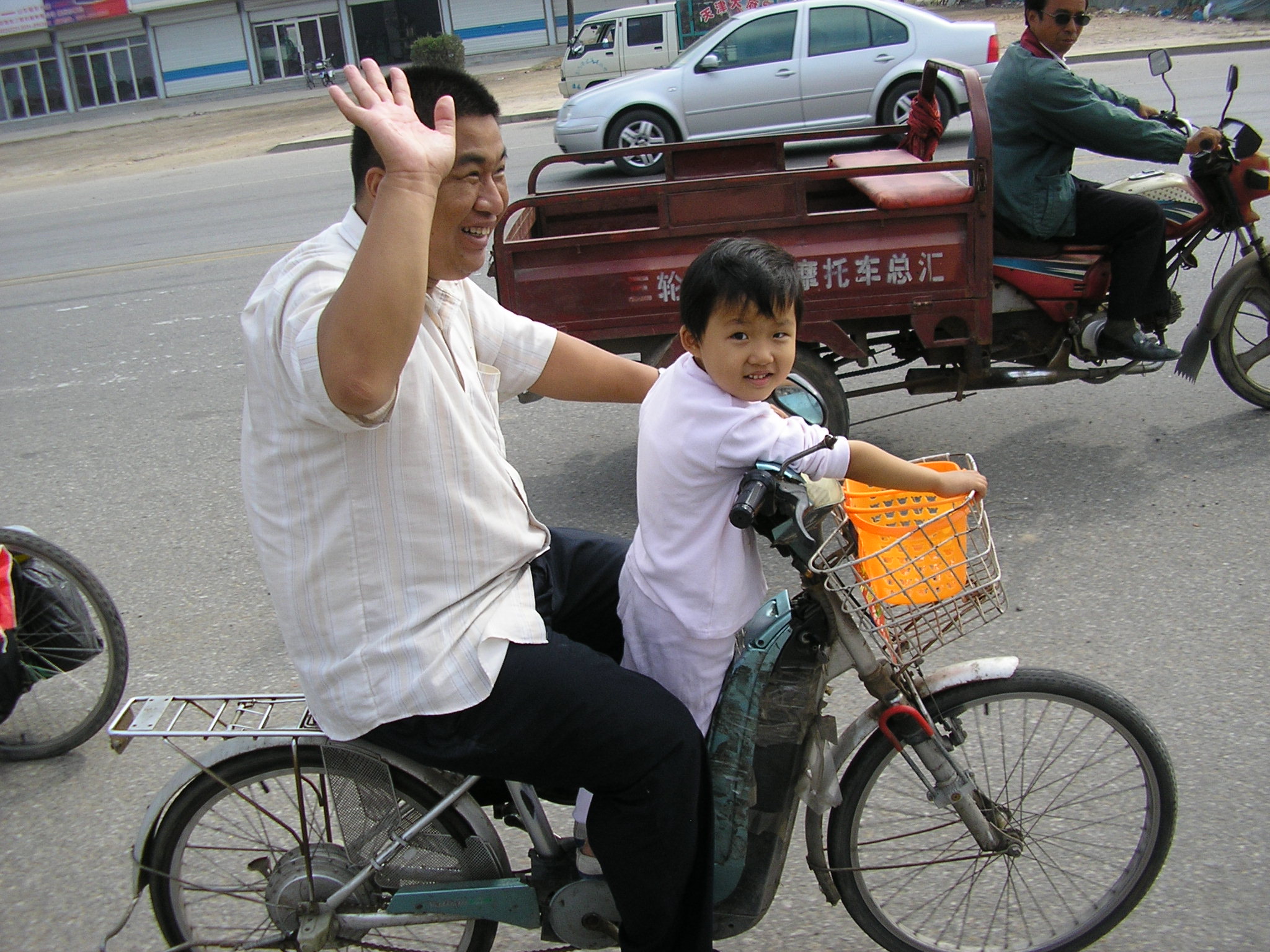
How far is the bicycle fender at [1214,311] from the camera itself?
468 cm

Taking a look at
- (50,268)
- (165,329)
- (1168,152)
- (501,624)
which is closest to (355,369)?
(501,624)

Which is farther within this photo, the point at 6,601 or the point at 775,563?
the point at 775,563

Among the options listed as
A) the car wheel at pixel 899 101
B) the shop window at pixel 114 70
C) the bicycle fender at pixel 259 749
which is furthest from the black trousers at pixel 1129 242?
the shop window at pixel 114 70

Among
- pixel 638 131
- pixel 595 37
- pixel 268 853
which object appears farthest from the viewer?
pixel 595 37

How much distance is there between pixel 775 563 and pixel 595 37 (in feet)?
42.5

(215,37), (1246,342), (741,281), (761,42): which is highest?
(215,37)

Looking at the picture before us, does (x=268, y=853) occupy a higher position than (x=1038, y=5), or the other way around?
(x=1038, y=5)

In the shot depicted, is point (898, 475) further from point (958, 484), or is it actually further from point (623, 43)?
point (623, 43)

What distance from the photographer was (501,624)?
191 cm

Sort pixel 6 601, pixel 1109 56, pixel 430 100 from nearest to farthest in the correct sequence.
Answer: pixel 430 100 → pixel 6 601 → pixel 1109 56

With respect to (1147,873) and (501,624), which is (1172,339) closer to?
(1147,873)

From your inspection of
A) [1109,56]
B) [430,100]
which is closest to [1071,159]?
[430,100]

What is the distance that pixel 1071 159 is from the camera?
4371 millimetres

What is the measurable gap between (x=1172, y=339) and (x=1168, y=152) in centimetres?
158
